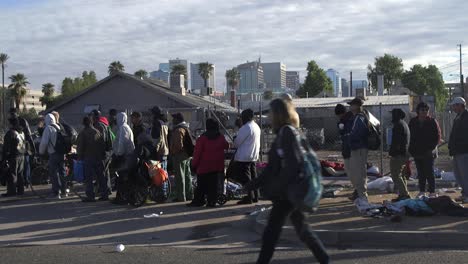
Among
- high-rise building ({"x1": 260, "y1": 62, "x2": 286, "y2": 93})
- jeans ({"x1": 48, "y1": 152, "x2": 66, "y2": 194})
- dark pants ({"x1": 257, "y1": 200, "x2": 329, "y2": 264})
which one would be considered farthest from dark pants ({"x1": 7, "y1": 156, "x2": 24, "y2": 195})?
high-rise building ({"x1": 260, "y1": 62, "x2": 286, "y2": 93})

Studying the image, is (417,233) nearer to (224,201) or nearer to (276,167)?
(276,167)

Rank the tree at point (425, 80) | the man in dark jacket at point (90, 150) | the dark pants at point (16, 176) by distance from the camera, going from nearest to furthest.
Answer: the man in dark jacket at point (90, 150)
the dark pants at point (16, 176)
the tree at point (425, 80)

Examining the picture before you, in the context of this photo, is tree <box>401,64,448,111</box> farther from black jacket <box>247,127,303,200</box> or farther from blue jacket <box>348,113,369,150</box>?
black jacket <box>247,127,303,200</box>

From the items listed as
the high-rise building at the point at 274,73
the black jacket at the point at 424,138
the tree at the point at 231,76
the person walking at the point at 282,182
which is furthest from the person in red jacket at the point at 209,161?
the high-rise building at the point at 274,73

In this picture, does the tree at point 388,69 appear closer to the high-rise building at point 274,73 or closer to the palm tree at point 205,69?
the palm tree at point 205,69

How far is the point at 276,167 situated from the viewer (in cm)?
609

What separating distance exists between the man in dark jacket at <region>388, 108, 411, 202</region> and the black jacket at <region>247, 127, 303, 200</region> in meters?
5.55

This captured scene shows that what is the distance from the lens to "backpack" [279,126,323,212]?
5832 millimetres

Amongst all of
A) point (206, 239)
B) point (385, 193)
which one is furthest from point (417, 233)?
point (385, 193)

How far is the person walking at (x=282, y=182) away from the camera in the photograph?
5.93 m

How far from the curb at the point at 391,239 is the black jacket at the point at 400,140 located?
2785 mm

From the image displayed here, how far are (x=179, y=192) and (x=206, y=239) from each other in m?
3.27

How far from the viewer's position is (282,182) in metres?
5.91

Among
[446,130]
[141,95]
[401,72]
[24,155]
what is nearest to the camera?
[24,155]
